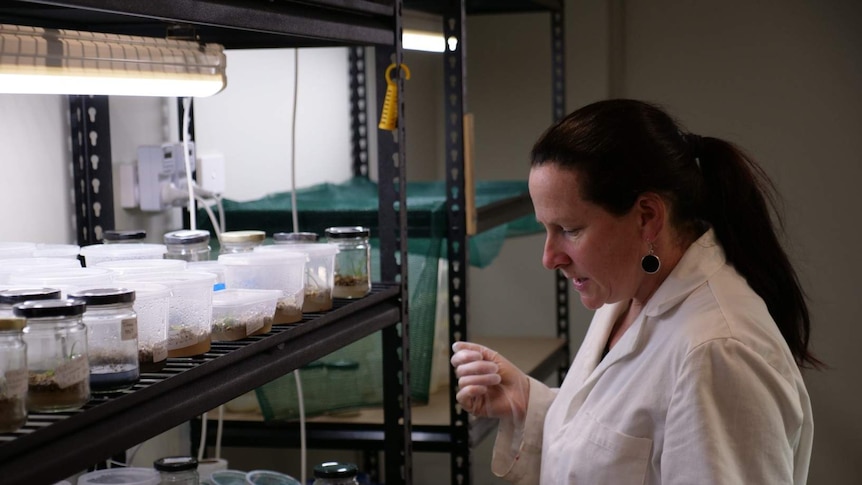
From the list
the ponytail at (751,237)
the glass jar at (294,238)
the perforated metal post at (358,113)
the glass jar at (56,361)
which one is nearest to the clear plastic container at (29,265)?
the glass jar at (56,361)

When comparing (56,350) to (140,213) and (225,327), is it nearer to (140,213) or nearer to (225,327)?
(225,327)

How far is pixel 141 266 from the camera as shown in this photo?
1245 mm

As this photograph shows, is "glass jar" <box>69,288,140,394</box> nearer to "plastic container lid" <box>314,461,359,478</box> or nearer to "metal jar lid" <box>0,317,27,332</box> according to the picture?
"metal jar lid" <box>0,317,27,332</box>

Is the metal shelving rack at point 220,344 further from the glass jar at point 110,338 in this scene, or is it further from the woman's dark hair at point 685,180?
the woman's dark hair at point 685,180

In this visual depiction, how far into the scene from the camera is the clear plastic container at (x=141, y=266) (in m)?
1.22

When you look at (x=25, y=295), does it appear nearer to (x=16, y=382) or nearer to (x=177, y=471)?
(x=16, y=382)

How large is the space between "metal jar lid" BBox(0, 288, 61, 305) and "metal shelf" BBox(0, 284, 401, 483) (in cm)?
11

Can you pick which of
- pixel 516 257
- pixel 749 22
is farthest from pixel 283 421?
pixel 749 22

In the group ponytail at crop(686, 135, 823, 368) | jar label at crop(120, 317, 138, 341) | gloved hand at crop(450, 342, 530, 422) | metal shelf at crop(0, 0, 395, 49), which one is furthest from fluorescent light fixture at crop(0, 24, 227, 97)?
ponytail at crop(686, 135, 823, 368)

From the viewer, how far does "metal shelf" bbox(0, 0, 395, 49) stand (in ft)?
3.50

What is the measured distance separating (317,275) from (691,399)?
1.94ft

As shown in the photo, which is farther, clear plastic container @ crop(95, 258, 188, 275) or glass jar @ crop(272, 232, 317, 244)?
glass jar @ crop(272, 232, 317, 244)

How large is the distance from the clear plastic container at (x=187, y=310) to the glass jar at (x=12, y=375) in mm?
262

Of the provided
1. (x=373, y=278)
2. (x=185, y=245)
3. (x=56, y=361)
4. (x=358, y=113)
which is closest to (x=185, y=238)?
(x=185, y=245)
